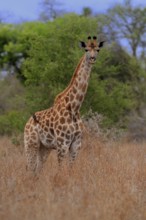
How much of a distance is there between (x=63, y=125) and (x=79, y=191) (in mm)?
3021

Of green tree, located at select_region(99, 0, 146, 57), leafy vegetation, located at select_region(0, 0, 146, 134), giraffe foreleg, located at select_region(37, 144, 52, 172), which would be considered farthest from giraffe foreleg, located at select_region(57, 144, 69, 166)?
green tree, located at select_region(99, 0, 146, 57)

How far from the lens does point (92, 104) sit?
63.3ft

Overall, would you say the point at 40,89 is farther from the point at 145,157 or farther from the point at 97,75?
the point at 145,157

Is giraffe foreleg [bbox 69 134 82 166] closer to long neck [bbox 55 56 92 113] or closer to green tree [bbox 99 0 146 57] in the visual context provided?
long neck [bbox 55 56 92 113]

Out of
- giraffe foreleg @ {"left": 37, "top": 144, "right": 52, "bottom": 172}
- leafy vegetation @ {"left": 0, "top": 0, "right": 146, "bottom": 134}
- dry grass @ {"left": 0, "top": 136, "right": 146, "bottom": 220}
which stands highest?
leafy vegetation @ {"left": 0, "top": 0, "right": 146, "bottom": 134}

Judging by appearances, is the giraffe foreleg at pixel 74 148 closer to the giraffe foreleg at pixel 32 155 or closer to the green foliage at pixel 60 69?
the giraffe foreleg at pixel 32 155

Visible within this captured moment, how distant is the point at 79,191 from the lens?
7.78m

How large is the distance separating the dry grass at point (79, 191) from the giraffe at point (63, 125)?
0.26 m

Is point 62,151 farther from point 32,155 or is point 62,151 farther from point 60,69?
point 60,69

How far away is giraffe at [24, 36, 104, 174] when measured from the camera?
416 inches

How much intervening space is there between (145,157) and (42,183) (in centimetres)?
393

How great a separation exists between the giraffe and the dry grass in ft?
0.86

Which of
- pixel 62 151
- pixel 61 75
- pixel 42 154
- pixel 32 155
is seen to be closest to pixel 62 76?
pixel 61 75

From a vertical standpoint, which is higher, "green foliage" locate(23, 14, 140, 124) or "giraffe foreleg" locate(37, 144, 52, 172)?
"green foliage" locate(23, 14, 140, 124)
